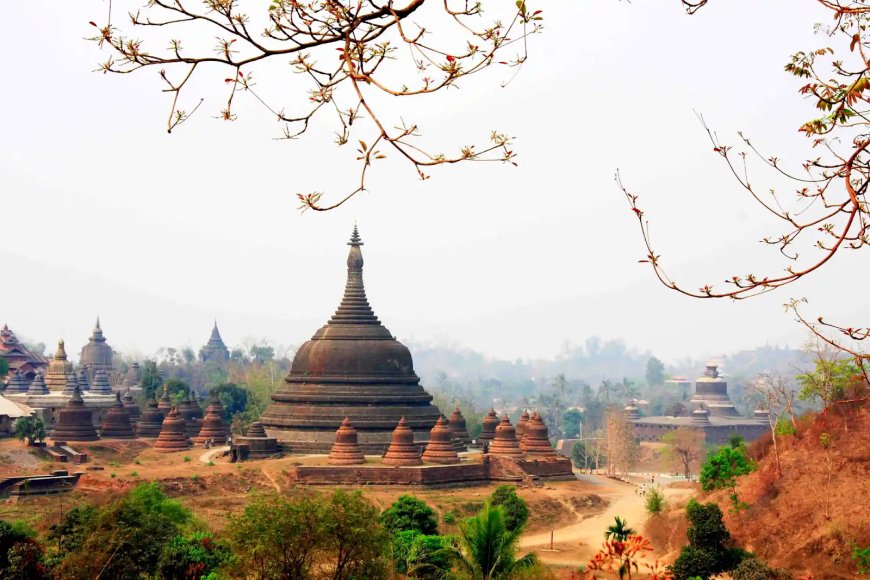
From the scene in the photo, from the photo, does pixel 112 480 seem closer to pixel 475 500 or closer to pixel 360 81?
pixel 475 500

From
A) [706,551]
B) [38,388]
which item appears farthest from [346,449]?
[38,388]

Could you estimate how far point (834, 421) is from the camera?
131 feet

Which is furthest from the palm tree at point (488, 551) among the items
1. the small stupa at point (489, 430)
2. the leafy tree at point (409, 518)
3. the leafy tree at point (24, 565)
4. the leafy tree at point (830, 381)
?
the small stupa at point (489, 430)

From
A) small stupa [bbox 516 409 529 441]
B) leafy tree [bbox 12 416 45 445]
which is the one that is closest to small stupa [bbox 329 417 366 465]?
small stupa [bbox 516 409 529 441]

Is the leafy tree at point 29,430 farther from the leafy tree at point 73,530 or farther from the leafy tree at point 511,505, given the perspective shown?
the leafy tree at point 73,530

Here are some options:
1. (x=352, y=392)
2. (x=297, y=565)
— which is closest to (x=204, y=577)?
(x=297, y=565)

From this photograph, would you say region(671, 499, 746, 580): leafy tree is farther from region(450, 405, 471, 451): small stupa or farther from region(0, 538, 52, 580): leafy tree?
region(450, 405, 471, 451): small stupa

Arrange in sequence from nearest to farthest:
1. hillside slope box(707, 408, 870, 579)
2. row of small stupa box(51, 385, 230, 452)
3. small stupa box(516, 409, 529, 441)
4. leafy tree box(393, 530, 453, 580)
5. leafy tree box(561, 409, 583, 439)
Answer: leafy tree box(393, 530, 453, 580) → hillside slope box(707, 408, 870, 579) → small stupa box(516, 409, 529, 441) → row of small stupa box(51, 385, 230, 452) → leafy tree box(561, 409, 583, 439)

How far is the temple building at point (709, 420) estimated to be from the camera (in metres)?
106

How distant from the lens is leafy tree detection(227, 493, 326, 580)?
26609mm

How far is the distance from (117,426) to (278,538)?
36.1 metres

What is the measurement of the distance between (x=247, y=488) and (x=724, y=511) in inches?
683

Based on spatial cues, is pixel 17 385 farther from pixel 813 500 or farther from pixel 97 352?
pixel 813 500

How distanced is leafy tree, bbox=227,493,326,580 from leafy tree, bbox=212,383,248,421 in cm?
4716
